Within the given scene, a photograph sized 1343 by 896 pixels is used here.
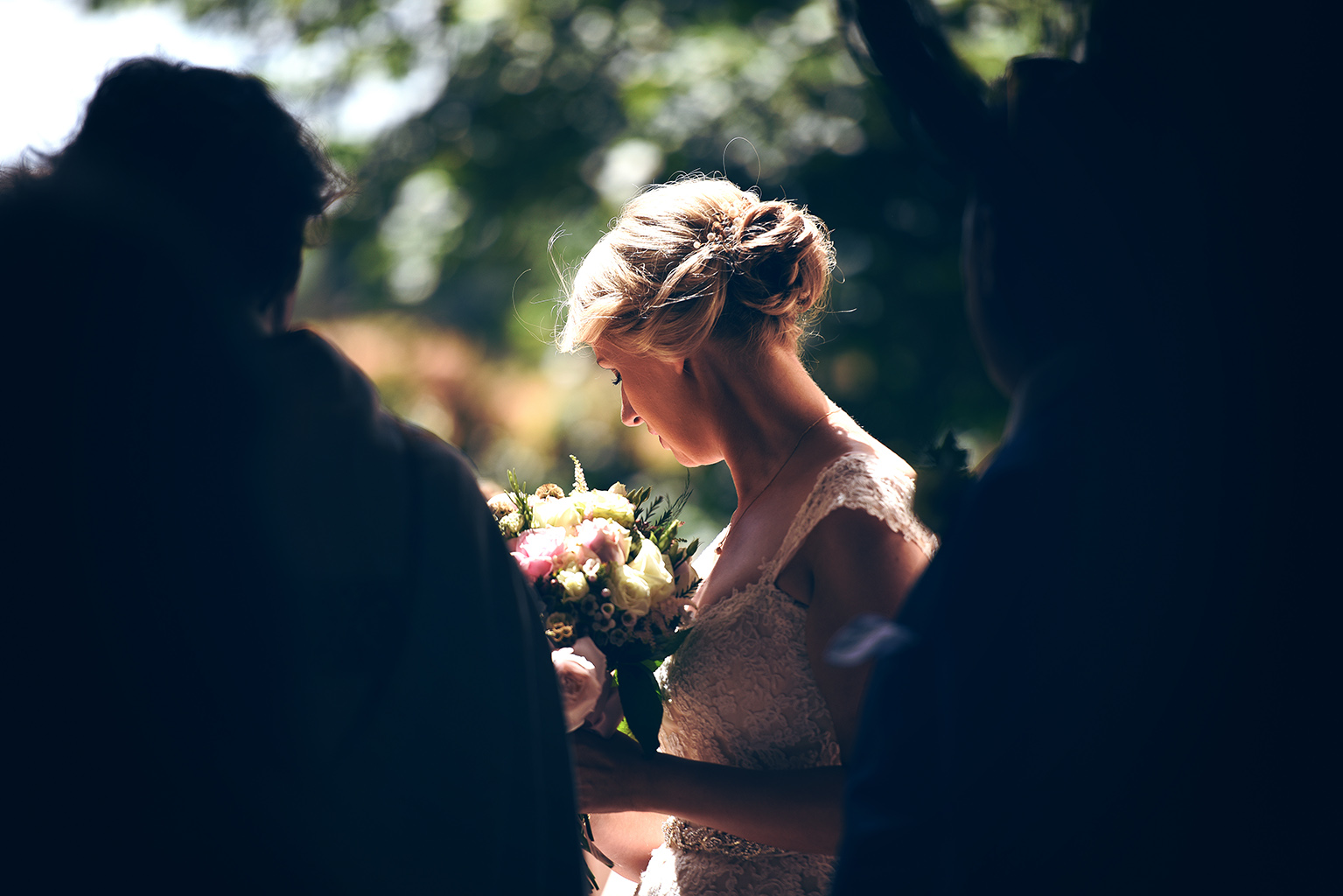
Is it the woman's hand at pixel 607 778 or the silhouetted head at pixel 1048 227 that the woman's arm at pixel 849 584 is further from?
the silhouetted head at pixel 1048 227

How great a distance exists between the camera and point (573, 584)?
180 centimetres

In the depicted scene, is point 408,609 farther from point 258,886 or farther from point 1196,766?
Answer: point 1196,766

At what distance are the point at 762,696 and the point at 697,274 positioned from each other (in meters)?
0.86

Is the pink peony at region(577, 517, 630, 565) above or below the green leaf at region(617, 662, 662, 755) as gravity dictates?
above

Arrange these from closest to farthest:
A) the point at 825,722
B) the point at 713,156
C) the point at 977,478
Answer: the point at 977,478
the point at 825,722
the point at 713,156

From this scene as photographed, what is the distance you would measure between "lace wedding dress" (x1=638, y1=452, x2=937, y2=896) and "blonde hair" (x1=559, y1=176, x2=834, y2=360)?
1.32 ft

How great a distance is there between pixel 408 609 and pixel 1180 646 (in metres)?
0.82

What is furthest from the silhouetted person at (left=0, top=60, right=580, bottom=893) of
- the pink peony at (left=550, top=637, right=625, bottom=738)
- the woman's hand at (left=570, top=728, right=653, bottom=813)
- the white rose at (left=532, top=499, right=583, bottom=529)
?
the white rose at (left=532, top=499, right=583, bottom=529)

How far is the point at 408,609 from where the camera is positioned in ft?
3.54

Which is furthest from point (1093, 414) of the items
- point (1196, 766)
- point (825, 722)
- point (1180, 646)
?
point (825, 722)

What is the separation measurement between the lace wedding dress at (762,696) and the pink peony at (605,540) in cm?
22

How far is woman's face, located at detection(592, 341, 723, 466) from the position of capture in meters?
2.07

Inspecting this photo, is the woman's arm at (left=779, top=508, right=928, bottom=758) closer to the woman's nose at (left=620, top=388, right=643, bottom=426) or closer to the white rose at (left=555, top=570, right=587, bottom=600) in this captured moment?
the white rose at (left=555, top=570, right=587, bottom=600)

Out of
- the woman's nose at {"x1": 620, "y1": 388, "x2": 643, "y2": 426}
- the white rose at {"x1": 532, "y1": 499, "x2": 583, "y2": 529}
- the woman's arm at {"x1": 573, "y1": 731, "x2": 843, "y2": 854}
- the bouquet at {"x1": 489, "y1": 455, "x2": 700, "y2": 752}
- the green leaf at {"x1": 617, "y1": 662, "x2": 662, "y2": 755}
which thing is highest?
the woman's nose at {"x1": 620, "y1": 388, "x2": 643, "y2": 426}
